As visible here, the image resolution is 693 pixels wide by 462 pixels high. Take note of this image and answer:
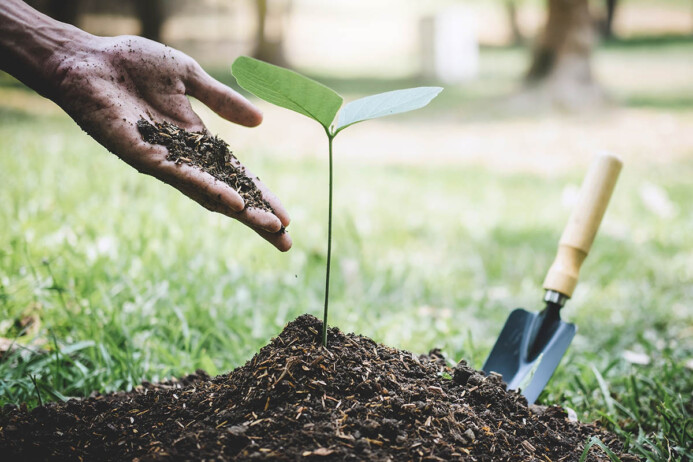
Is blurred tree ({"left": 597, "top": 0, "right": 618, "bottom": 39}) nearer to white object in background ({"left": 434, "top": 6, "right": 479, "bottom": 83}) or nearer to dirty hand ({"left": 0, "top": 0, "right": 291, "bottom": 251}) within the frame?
white object in background ({"left": 434, "top": 6, "right": 479, "bottom": 83})

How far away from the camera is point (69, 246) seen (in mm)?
2926

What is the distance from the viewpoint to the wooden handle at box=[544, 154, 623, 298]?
7.56 ft

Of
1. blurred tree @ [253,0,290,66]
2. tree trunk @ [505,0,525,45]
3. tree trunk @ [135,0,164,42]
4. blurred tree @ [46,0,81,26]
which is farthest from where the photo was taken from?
tree trunk @ [505,0,525,45]

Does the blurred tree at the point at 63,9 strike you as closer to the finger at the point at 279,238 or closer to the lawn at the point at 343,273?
the lawn at the point at 343,273

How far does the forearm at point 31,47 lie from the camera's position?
1874 millimetres

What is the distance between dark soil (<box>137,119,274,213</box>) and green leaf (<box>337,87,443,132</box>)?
0.44 meters

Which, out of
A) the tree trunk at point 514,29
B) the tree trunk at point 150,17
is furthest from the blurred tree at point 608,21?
the tree trunk at point 150,17

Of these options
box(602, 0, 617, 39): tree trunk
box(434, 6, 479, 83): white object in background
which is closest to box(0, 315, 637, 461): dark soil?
box(434, 6, 479, 83): white object in background

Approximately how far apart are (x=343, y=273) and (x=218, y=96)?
1449mm

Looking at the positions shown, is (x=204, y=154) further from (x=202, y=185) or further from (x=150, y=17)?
(x=150, y=17)

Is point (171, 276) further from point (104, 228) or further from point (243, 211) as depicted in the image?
point (243, 211)

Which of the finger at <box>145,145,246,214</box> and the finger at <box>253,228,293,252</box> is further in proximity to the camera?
the finger at <box>253,228,293,252</box>

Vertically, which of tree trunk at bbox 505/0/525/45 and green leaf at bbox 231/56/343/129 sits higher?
tree trunk at bbox 505/0/525/45

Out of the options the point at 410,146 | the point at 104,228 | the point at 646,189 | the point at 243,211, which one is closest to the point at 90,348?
the point at 243,211
